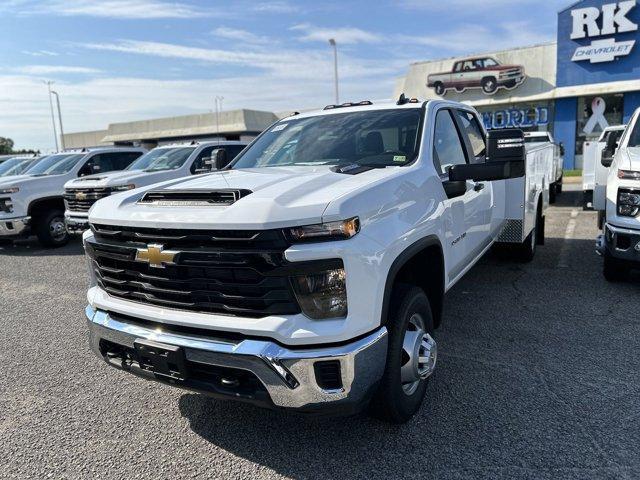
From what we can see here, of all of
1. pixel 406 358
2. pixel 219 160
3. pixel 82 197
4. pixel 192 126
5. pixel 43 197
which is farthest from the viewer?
pixel 192 126

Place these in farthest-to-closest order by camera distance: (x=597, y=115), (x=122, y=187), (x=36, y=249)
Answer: (x=597, y=115), (x=36, y=249), (x=122, y=187)

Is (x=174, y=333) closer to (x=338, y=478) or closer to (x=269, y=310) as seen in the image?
(x=269, y=310)

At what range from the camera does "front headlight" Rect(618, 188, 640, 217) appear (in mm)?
5125

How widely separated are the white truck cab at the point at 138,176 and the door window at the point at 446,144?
15.1 feet

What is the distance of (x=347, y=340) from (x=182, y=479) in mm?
1173

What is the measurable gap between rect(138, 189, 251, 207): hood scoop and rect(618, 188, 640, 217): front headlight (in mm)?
4207

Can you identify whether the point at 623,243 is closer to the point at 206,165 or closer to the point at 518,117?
the point at 206,165

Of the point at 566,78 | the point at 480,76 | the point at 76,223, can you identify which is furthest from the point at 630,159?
the point at 480,76

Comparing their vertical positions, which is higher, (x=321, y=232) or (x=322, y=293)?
(x=321, y=232)

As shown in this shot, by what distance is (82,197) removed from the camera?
9070 mm

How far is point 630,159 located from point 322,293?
176 inches

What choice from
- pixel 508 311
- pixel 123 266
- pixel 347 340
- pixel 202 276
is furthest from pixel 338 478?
pixel 508 311

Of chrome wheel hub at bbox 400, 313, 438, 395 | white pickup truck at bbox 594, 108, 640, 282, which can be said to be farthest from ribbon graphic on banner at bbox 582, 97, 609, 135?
chrome wheel hub at bbox 400, 313, 438, 395

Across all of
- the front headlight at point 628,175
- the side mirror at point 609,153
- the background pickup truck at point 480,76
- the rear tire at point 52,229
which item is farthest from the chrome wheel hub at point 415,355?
the background pickup truck at point 480,76
